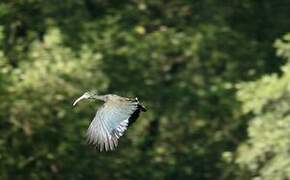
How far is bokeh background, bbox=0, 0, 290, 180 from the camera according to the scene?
16438mm

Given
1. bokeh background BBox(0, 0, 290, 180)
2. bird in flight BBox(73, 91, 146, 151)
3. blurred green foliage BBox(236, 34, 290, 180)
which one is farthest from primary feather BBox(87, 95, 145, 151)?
blurred green foliage BBox(236, 34, 290, 180)

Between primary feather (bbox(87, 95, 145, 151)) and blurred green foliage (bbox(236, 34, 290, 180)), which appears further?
blurred green foliage (bbox(236, 34, 290, 180))

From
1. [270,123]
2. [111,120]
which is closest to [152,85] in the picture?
[270,123]

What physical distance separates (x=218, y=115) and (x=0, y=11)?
4496 millimetres

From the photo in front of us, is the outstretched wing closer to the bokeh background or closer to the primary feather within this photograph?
the primary feather

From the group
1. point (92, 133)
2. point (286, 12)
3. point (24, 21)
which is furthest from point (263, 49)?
point (92, 133)

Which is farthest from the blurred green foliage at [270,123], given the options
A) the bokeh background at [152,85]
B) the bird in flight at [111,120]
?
the bird in flight at [111,120]

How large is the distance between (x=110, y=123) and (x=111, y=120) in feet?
0.11

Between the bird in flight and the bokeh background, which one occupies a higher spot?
the bokeh background

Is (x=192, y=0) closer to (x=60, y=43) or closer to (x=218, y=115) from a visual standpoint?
(x=218, y=115)

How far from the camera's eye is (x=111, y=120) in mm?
9164

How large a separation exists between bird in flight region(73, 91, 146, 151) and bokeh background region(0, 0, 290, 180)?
20.8ft

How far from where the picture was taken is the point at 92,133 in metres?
9.11

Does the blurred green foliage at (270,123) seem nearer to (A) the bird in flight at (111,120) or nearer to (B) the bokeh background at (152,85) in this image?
(B) the bokeh background at (152,85)
